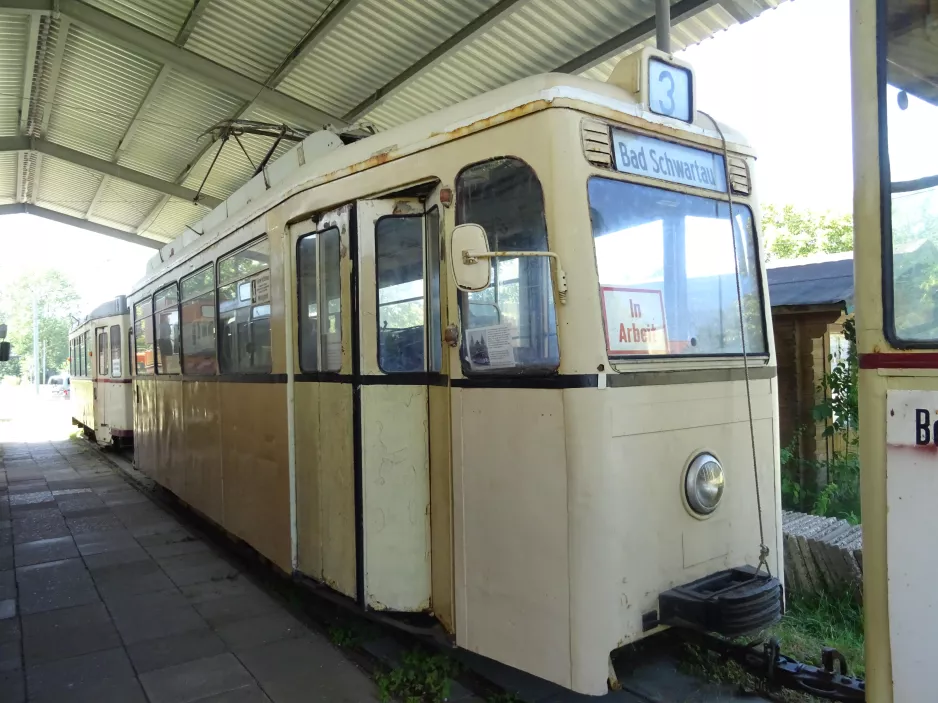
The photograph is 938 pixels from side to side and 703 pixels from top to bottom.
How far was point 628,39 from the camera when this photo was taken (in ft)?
24.6

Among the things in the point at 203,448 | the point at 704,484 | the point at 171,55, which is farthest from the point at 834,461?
the point at 171,55

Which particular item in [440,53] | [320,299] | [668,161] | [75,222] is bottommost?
[320,299]

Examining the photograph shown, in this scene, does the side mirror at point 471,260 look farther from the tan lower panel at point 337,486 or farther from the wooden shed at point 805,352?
the wooden shed at point 805,352

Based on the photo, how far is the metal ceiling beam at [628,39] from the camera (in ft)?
21.8

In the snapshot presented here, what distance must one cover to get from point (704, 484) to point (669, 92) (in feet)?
6.16

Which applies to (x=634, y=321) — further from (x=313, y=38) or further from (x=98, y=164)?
(x=98, y=164)

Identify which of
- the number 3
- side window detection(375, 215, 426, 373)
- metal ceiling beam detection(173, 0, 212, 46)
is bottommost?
side window detection(375, 215, 426, 373)

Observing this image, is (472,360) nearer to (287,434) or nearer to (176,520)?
(287,434)

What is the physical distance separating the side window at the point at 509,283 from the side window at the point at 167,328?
16.8ft

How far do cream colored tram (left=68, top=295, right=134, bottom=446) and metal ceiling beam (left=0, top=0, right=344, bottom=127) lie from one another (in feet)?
16.1

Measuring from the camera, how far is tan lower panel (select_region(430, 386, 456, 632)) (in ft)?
11.4

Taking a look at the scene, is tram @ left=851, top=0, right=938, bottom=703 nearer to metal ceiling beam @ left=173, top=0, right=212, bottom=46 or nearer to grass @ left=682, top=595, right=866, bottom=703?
grass @ left=682, top=595, right=866, bottom=703

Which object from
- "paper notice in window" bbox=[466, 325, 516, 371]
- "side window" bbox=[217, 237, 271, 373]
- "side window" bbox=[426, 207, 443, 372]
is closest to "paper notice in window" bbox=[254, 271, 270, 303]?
"side window" bbox=[217, 237, 271, 373]

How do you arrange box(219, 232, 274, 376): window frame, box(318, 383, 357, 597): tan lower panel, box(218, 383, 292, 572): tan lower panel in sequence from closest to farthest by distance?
box(318, 383, 357, 597): tan lower panel < box(218, 383, 292, 572): tan lower panel < box(219, 232, 274, 376): window frame
